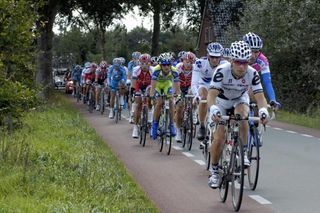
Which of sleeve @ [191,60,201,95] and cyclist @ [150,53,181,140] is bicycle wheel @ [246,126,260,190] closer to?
sleeve @ [191,60,201,95]

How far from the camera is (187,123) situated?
45.4 feet

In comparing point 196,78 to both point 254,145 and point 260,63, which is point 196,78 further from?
point 254,145

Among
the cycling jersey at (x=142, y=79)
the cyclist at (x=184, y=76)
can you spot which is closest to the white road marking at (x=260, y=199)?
the cyclist at (x=184, y=76)

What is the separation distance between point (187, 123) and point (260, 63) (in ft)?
12.8

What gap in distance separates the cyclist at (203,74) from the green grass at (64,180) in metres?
1.86

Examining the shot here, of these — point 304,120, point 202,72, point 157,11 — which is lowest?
point 304,120

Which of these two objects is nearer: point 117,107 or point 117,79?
point 117,79

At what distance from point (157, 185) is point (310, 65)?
723 inches

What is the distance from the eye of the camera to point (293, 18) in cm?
2814

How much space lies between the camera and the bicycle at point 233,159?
7.82 meters

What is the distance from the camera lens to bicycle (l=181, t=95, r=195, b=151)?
45.3 ft

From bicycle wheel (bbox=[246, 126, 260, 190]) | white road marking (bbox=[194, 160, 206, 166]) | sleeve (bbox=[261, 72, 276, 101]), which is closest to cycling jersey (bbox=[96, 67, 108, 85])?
white road marking (bbox=[194, 160, 206, 166])

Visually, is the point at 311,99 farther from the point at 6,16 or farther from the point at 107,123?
the point at 6,16

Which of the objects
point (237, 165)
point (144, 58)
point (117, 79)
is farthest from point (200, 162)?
point (117, 79)
